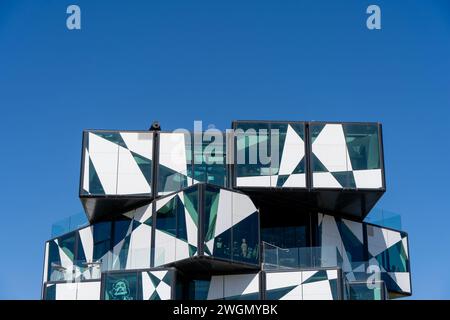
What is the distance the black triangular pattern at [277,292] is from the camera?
37750 millimetres

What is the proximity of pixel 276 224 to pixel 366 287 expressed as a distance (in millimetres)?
6165

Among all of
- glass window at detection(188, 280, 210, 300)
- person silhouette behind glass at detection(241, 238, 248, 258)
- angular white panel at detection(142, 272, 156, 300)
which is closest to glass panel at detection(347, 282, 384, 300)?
person silhouette behind glass at detection(241, 238, 248, 258)

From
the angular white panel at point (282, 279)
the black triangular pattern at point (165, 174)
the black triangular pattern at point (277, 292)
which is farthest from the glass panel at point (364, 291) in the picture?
the black triangular pattern at point (165, 174)

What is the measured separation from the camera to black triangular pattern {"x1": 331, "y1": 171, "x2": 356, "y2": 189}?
39969 millimetres

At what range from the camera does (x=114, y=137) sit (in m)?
41.4

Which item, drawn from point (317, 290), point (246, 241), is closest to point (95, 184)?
point (246, 241)

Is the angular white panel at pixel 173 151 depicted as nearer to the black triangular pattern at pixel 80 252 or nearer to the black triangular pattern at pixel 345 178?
the black triangular pattern at pixel 80 252

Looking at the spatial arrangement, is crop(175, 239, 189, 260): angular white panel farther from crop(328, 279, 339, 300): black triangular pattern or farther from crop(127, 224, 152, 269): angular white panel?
crop(328, 279, 339, 300): black triangular pattern

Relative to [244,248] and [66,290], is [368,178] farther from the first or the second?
[66,290]

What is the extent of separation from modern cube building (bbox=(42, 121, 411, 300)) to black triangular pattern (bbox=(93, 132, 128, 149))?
0.24ft

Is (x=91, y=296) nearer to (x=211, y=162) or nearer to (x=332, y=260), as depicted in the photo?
(x=211, y=162)

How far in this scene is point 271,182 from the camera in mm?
39812

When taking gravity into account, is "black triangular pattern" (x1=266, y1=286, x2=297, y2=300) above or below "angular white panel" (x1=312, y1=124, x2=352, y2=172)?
below
